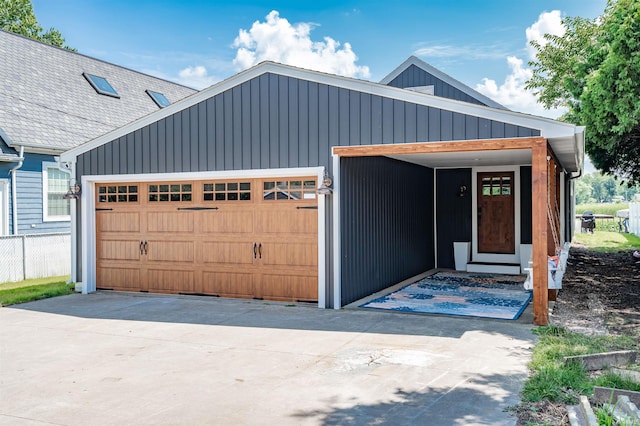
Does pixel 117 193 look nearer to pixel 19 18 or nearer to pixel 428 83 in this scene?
pixel 428 83

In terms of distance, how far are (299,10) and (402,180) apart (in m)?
9.44

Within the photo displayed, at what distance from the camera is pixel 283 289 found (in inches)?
326

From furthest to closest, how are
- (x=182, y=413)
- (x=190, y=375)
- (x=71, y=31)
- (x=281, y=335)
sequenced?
1. (x=71, y=31)
2. (x=281, y=335)
3. (x=190, y=375)
4. (x=182, y=413)

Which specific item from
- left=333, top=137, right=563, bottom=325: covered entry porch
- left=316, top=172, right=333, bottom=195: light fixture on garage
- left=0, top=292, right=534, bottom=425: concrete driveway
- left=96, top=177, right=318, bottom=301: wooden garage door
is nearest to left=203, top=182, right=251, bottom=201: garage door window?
left=96, top=177, right=318, bottom=301: wooden garage door

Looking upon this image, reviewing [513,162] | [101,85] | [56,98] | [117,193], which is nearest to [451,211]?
[513,162]

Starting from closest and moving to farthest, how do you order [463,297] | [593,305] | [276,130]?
1. [593,305]
2. [276,130]
3. [463,297]

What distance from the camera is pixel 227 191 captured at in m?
8.67

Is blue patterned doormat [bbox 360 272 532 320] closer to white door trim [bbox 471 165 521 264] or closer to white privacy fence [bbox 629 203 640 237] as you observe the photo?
white door trim [bbox 471 165 521 264]

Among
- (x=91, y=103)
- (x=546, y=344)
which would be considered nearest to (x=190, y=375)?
→ (x=546, y=344)

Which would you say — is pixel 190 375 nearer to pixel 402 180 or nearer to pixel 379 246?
pixel 379 246

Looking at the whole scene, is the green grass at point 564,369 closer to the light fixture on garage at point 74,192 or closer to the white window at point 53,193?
the light fixture on garage at point 74,192

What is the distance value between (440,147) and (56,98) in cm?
1072

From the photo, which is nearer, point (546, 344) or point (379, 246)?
point (546, 344)

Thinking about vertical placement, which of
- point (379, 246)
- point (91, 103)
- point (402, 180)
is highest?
point (91, 103)
